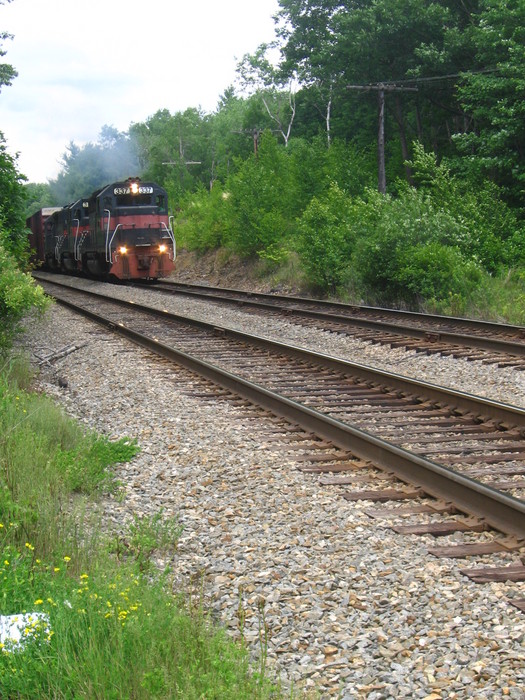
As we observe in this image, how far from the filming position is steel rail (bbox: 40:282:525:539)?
4.48 m

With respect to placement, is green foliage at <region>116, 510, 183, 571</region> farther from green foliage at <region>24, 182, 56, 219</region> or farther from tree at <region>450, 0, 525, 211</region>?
tree at <region>450, 0, 525, 211</region>

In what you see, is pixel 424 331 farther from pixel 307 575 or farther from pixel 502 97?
pixel 502 97

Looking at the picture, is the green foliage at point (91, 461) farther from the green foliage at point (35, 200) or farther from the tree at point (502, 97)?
the tree at point (502, 97)

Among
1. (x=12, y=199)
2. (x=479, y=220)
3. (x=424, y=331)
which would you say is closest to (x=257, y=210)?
(x=479, y=220)

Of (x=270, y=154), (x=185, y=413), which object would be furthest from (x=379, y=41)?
(x=185, y=413)

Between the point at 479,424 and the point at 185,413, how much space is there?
2.72 m

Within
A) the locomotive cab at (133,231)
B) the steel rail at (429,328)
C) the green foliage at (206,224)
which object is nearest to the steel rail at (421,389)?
the steel rail at (429,328)

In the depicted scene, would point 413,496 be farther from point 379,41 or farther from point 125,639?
point 379,41

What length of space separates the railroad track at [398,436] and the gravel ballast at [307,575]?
26 cm

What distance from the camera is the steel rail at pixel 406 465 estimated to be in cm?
448

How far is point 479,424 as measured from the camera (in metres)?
6.87

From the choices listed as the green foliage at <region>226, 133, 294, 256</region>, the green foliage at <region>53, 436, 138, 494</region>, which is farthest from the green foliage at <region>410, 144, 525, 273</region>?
the green foliage at <region>53, 436, 138, 494</region>

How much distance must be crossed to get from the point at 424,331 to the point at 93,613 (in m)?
9.37

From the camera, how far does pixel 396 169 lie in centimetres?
3628
